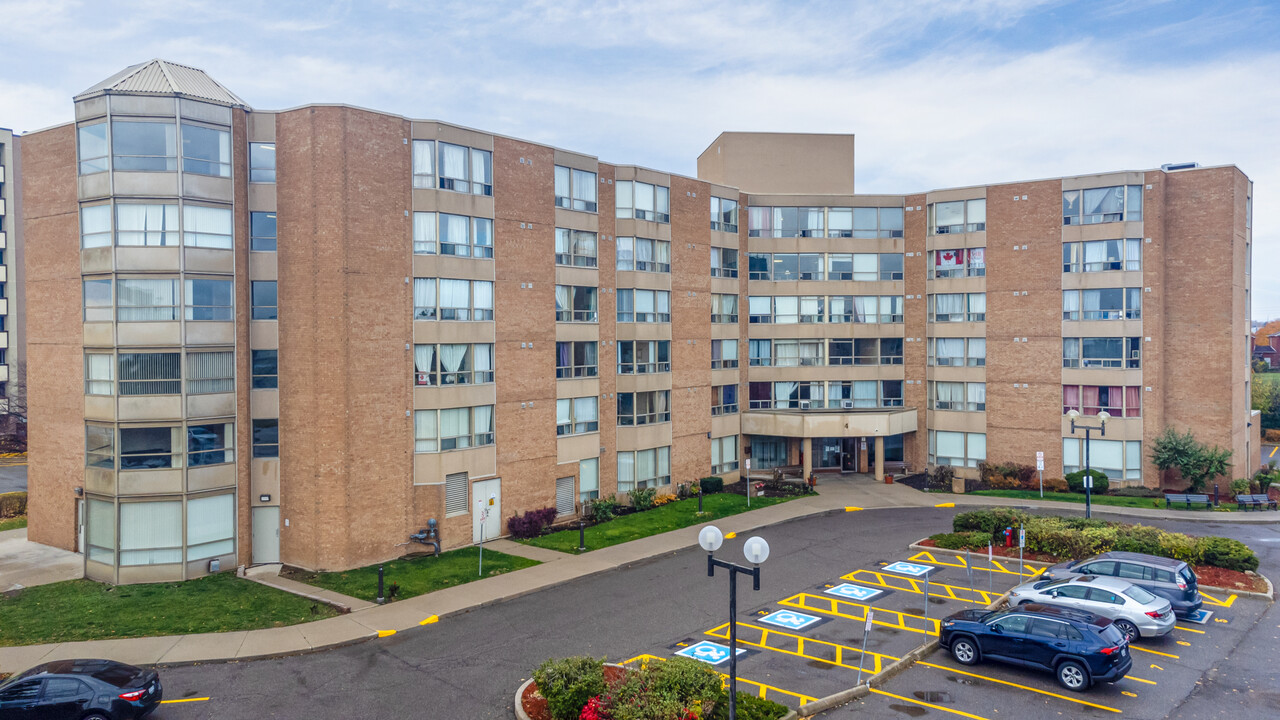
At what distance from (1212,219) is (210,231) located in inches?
1728

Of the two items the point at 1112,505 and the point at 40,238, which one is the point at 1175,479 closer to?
the point at 1112,505

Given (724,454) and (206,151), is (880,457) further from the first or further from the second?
(206,151)

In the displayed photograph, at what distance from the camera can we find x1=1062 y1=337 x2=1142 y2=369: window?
37.7 metres

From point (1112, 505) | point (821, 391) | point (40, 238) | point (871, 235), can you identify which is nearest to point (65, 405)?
point (40, 238)

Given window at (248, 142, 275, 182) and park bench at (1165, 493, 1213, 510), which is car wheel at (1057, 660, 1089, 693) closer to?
park bench at (1165, 493, 1213, 510)

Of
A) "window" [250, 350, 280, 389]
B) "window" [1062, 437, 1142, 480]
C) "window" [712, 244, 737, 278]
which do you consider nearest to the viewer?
"window" [250, 350, 280, 389]

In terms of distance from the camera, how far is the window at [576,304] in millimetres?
32594

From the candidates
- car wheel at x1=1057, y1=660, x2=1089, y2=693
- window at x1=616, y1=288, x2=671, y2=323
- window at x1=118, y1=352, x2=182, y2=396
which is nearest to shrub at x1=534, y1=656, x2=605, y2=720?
car wheel at x1=1057, y1=660, x2=1089, y2=693

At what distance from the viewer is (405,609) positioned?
21.4m

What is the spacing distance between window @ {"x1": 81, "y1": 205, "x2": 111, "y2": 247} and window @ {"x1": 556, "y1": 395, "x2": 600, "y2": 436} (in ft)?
55.7

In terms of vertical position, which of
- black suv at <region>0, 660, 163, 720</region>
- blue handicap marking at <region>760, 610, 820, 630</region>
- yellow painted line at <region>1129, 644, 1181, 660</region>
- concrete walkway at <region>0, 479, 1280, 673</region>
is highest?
black suv at <region>0, 660, 163, 720</region>

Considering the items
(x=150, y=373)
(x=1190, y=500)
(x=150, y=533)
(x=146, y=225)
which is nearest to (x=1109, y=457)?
(x=1190, y=500)

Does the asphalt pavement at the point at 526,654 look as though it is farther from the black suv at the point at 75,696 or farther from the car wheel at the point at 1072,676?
the car wheel at the point at 1072,676

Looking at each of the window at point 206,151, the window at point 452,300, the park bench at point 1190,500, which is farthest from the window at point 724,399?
the window at point 206,151
